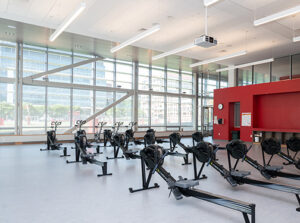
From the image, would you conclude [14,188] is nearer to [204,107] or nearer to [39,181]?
[39,181]

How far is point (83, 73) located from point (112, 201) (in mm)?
9589

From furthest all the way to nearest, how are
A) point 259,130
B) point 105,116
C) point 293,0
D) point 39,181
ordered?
point 105,116 < point 259,130 < point 293,0 < point 39,181

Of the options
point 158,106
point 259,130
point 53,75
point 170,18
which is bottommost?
point 259,130

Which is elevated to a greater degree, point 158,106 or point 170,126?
point 158,106

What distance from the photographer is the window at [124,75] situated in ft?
42.1

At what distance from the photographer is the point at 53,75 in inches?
430

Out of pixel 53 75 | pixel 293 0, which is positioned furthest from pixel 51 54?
pixel 293 0

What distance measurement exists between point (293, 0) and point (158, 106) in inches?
365

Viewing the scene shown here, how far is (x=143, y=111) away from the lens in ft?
45.0

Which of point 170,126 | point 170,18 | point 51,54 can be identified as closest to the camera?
point 170,18

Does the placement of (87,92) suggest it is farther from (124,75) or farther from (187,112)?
(187,112)

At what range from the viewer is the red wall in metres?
9.44

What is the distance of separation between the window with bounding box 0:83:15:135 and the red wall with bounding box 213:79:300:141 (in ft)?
32.5

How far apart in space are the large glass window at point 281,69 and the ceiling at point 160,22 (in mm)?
561
